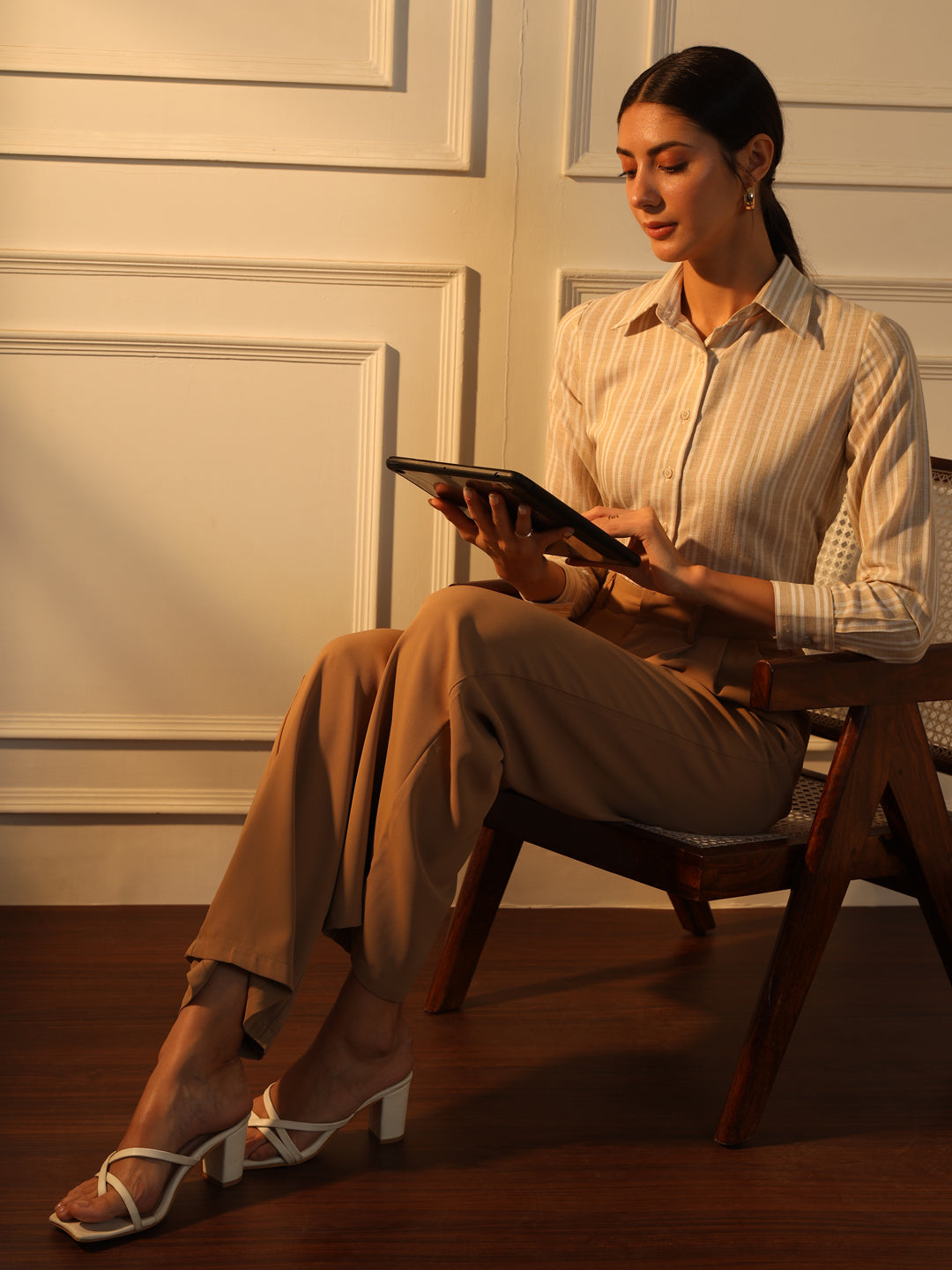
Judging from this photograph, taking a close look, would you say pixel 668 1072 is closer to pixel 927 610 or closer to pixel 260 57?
pixel 927 610

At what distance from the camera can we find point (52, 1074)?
4.97 ft

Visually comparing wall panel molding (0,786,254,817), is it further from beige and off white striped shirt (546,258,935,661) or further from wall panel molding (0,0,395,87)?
wall panel molding (0,0,395,87)

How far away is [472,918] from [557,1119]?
0.37 metres

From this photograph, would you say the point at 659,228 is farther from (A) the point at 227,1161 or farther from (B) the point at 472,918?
(A) the point at 227,1161

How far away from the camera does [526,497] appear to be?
128 cm

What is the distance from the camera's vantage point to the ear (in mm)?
1505

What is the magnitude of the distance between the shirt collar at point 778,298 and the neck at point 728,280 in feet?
0.05

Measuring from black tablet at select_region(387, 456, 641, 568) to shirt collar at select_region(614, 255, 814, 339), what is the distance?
39cm

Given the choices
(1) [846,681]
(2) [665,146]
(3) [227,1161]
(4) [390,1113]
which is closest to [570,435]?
(2) [665,146]

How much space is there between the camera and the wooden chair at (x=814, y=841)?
4.49 feet

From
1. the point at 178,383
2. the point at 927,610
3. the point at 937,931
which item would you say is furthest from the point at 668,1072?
the point at 178,383

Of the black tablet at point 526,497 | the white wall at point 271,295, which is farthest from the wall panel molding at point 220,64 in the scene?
the black tablet at point 526,497

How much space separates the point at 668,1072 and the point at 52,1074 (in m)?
0.79

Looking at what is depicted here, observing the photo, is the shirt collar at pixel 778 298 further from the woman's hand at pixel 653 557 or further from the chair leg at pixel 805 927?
the chair leg at pixel 805 927
